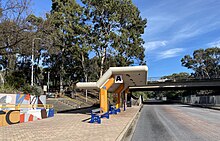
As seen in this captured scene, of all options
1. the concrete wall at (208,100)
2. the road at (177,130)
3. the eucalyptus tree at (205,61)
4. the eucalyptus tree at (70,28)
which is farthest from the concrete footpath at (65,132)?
the eucalyptus tree at (205,61)

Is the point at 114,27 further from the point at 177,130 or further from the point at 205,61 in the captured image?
the point at 205,61

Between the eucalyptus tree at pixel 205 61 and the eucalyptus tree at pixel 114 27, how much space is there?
46.0 meters

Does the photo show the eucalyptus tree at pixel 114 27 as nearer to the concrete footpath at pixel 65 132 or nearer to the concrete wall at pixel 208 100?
the concrete wall at pixel 208 100

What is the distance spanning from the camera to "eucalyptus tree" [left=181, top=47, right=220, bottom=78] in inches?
3255

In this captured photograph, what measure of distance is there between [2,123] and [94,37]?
93.8ft

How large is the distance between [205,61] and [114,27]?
52.6 metres

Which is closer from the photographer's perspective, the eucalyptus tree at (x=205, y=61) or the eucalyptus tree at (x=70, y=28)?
the eucalyptus tree at (x=70, y=28)

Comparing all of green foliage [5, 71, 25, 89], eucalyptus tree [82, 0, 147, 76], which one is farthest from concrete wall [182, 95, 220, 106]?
green foliage [5, 71, 25, 89]

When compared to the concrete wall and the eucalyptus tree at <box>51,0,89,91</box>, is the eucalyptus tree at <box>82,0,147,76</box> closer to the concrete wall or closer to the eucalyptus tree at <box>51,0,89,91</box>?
the eucalyptus tree at <box>51,0,89,91</box>

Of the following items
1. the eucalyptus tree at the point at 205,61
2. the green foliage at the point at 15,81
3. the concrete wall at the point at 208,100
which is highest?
the eucalyptus tree at the point at 205,61

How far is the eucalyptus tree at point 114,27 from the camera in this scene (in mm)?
41219

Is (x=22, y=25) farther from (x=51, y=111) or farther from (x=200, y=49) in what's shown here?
(x=200, y=49)

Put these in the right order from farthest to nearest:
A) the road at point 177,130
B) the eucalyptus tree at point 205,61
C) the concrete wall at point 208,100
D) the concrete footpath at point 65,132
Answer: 1. the eucalyptus tree at point 205,61
2. the concrete wall at point 208,100
3. the road at point 177,130
4. the concrete footpath at point 65,132

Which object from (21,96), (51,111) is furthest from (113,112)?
(21,96)
